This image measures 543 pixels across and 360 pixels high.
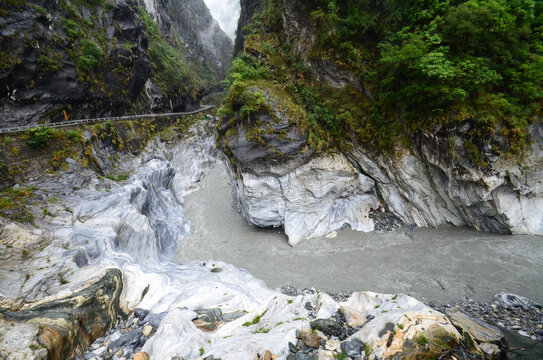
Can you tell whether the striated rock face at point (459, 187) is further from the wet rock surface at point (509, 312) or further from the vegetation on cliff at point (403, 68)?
the wet rock surface at point (509, 312)

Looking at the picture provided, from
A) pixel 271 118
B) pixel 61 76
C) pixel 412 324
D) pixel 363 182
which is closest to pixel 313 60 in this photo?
pixel 271 118

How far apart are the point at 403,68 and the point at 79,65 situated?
2195cm

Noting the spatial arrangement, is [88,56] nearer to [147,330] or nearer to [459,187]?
[147,330]

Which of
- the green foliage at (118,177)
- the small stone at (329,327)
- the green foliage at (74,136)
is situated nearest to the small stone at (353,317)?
the small stone at (329,327)

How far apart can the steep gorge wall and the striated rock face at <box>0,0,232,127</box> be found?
40.0 feet

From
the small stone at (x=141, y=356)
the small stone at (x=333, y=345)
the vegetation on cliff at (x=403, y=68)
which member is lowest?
the small stone at (x=141, y=356)

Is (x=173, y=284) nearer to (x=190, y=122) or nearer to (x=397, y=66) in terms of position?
(x=397, y=66)

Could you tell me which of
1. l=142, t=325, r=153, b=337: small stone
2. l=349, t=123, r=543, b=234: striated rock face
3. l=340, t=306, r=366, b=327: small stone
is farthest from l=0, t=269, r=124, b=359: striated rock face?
l=349, t=123, r=543, b=234: striated rock face

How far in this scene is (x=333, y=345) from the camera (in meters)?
3.99

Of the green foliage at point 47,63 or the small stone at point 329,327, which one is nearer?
the small stone at point 329,327

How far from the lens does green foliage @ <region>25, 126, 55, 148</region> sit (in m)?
A: 11.5

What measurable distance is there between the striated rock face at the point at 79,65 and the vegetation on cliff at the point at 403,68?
1254 centimetres

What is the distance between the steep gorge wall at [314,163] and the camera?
34.1 ft

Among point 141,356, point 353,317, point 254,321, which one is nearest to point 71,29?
point 141,356
